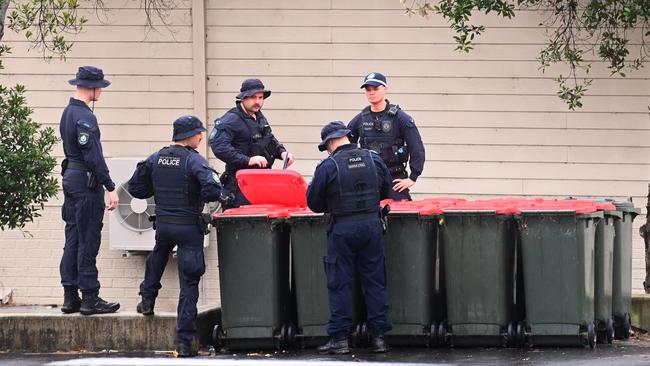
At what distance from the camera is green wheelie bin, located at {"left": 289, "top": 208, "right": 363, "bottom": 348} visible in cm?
1086

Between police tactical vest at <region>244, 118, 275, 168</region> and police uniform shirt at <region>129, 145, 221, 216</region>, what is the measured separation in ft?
4.62

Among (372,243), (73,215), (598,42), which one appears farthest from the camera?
(598,42)

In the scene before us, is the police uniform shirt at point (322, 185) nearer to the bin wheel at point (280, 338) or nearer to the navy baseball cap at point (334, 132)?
the navy baseball cap at point (334, 132)

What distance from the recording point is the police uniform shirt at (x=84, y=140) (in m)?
11.1

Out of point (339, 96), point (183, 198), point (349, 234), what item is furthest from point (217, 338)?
point (339, 96)

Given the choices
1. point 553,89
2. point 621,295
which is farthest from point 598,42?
point 621,295

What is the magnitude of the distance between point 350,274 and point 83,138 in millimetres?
2365

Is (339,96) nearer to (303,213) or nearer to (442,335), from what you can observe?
(303,213)

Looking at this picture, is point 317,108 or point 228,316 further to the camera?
point 317,108

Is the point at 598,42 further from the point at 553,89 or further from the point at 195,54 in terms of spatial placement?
the point at 195,54

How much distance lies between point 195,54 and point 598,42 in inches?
168

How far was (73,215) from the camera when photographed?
1140 centimetres

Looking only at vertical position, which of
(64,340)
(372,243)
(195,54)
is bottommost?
(64,340)

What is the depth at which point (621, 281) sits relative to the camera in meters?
11.5
